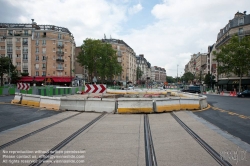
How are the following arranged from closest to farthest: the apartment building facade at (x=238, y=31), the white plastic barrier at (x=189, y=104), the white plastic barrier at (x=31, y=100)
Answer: the white plastic barrier at (x=189, y=104) < the white plastic barrier at (x=31, y=100) < the apartment building facade at (x=238, y=31)

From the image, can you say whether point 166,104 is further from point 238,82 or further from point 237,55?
point 238,82

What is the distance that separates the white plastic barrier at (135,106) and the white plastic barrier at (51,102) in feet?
14.2

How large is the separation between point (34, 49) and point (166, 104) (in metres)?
62.7

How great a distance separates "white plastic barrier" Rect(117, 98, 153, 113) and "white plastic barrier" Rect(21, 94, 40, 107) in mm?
6778

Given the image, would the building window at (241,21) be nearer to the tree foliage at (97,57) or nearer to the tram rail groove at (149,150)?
the tree foliage at (97,57)

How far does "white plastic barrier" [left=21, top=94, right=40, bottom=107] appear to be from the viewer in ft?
50.7

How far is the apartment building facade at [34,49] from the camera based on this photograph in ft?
215

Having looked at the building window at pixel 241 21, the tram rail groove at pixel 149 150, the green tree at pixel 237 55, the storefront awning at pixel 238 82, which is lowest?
the tram rail groove at pixel 149 150

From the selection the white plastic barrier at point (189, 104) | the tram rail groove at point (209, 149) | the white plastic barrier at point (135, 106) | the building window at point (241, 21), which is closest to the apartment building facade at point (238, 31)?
the building window at point (241, 21)

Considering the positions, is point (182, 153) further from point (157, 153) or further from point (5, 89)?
point (5, 89)

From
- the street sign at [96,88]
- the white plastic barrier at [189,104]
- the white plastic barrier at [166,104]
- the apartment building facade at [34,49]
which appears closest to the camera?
the white plastic barrier at [166,104]

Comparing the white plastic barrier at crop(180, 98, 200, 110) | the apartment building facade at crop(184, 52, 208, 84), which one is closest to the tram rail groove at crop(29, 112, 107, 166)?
the white plastic barrier at crop(180, 98, 200, 110)

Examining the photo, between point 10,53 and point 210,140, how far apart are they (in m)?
71.8

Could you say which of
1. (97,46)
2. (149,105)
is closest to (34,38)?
(97,46)
